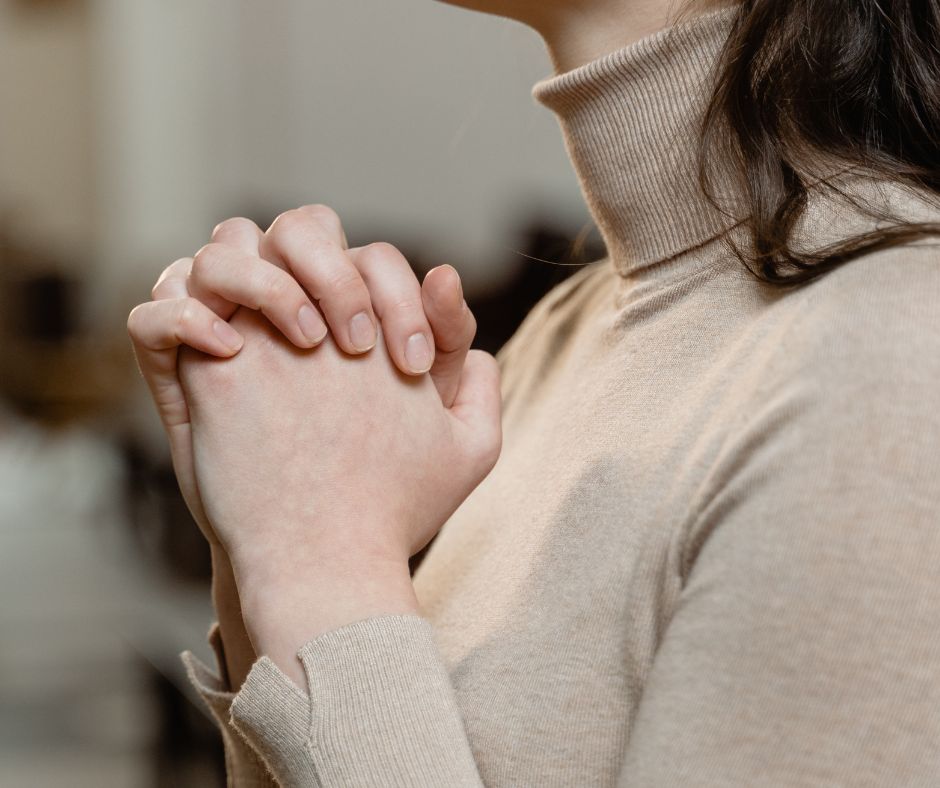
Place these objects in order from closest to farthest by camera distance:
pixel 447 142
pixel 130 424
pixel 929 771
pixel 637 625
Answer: pixel 929 771
pixel 637 625
pixel 130 424
pixel 447 142

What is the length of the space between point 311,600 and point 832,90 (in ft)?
1.41

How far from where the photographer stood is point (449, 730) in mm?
590

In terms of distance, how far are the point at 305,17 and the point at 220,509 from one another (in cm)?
522

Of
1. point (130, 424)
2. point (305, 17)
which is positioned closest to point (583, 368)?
point (130, 424)

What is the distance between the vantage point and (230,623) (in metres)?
0.86

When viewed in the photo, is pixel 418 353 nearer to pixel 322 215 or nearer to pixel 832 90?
pixel 322 215

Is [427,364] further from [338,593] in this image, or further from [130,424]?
[130,424]

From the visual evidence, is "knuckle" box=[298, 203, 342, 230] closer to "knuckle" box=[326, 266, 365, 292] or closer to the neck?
"knuckle" box=[326, 266, 365, 292]

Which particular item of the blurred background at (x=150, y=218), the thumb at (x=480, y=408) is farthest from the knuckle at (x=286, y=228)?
the blurred background at (x=150, y=218)

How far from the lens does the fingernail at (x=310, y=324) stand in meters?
0.64

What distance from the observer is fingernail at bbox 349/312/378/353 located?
65 cm

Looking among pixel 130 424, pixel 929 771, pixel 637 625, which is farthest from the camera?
pixel 130 424

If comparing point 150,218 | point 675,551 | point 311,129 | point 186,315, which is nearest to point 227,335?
point 186,315

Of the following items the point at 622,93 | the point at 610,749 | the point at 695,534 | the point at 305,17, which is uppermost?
the point at 622,93
